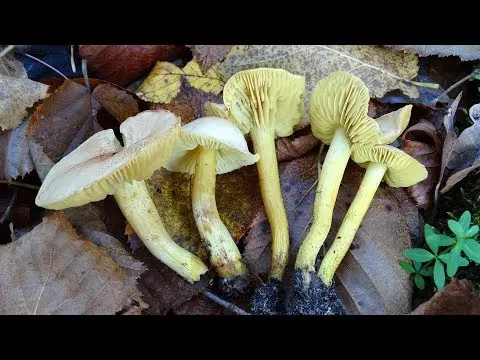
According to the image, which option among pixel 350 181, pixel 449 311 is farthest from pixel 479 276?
pixel 350 181

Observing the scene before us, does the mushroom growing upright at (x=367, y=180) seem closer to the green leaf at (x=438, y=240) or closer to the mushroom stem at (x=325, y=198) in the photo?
the mushroom stem at (x=325, y=198)

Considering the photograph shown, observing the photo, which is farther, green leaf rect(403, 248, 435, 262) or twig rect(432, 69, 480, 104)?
twig rect(432, 69, 480, 104)

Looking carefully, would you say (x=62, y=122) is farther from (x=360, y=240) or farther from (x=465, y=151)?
(x=465, y=151)

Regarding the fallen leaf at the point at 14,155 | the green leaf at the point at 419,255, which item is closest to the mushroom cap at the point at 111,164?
the fallen leaf at the point at 14,155

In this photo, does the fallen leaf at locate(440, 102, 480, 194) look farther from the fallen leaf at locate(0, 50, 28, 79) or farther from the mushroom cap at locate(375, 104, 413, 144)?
the fallen leaf at locate(0, 50, 28, 79)

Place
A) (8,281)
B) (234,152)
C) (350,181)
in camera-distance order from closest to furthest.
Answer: (8,281)
(234,152)
(350,181)

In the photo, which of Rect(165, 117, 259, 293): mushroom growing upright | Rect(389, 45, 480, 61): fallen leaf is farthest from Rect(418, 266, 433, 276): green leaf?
Rect(389, 45, 480, 61): fallen leaf
